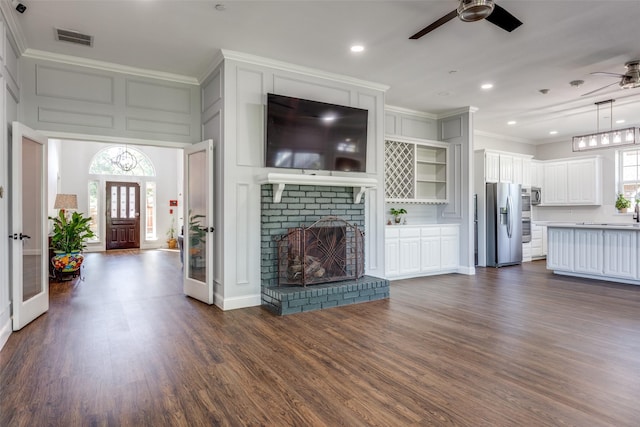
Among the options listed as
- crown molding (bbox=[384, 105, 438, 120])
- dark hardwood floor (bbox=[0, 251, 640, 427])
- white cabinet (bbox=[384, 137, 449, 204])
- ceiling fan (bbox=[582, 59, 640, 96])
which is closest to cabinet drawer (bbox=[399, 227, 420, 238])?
white cabinet (bbox=[384, 137, 449, 204])

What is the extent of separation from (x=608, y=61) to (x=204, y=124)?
5.08 m

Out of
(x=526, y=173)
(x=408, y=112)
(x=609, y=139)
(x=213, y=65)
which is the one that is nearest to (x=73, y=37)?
(x=213, y=65)

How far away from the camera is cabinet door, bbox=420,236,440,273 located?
6352 millimetres

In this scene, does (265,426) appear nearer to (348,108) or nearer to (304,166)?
(304,166)

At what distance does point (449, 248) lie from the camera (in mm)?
6688

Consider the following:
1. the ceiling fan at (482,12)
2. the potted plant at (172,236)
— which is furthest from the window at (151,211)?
the ceiling fan at (482,12)

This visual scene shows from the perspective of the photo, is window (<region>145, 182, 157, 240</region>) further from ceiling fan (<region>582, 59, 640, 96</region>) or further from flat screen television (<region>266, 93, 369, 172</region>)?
ceiling fan (<region>582, 59, 640, 96</region>)

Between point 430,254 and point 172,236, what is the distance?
28.8 ft

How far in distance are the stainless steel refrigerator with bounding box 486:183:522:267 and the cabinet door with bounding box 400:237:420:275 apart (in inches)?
85.3

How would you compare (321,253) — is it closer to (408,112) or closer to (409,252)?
(409,252)

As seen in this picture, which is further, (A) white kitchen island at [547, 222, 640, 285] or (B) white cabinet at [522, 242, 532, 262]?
(B) white cabinet at [522, 242, 532, 262]

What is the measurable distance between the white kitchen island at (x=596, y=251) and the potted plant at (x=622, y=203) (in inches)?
88.4

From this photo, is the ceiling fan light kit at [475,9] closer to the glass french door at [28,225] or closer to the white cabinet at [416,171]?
the white cabinet at [416,171]

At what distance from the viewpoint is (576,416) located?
2035 mm
